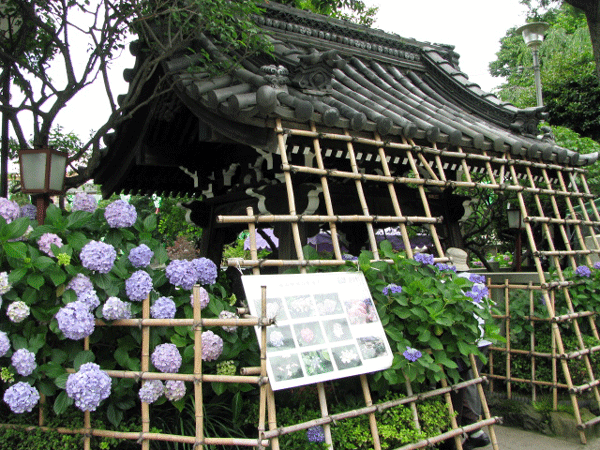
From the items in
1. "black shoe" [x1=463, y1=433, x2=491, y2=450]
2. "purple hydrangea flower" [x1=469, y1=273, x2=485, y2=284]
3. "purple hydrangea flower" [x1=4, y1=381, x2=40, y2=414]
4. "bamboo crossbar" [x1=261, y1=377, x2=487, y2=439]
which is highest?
"purple hydrangea flower" [x1=469, y1=273, x2=485, y2=284]

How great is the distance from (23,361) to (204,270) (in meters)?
1.26

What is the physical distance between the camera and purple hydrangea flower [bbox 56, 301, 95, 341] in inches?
130

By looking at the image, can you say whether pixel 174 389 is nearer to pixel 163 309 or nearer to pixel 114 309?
pixel 163 309

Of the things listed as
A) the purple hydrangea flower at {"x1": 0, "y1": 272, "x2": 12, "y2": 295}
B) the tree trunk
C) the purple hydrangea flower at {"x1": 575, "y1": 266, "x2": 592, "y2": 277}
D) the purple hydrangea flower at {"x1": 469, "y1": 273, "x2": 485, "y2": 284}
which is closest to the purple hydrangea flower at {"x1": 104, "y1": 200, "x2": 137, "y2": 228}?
the purple hydrangea flower at {"x1": 0, "y1": 272, "x2": 12, "y2": 295}

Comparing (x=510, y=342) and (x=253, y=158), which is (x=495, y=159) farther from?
(x=253, y=158)

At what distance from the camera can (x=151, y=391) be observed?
3.40 m

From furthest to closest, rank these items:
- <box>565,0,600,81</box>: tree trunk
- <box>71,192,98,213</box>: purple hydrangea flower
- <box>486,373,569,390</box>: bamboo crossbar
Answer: <box>565,0,600,81</box>: tree trunk → <box>486,373,569,390</box>: bamboo crossbar → <box>71,192,98,213</box>: purple hydrangea flower

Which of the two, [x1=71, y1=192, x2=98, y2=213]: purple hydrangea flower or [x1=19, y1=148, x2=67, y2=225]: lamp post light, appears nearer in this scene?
[x1=71, y1=192, x2=98, y2=213]: purple hydrangea flower

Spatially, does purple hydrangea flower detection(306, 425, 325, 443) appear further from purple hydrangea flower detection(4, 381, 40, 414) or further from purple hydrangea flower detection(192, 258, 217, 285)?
purple hydrangea flower detection(4, 381, 40, 414)

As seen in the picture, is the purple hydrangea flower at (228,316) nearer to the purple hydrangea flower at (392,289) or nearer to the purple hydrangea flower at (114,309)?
the purple hydrangea flower at (114,309)

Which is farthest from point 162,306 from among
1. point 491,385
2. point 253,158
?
point 491,385

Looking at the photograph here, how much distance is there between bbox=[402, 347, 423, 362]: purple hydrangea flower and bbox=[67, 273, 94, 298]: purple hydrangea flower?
2.21m

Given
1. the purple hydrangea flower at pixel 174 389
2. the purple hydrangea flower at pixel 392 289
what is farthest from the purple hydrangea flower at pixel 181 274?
the purple hydrangea flower at pixel 392 289

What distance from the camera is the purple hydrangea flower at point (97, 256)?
348 centimetres
